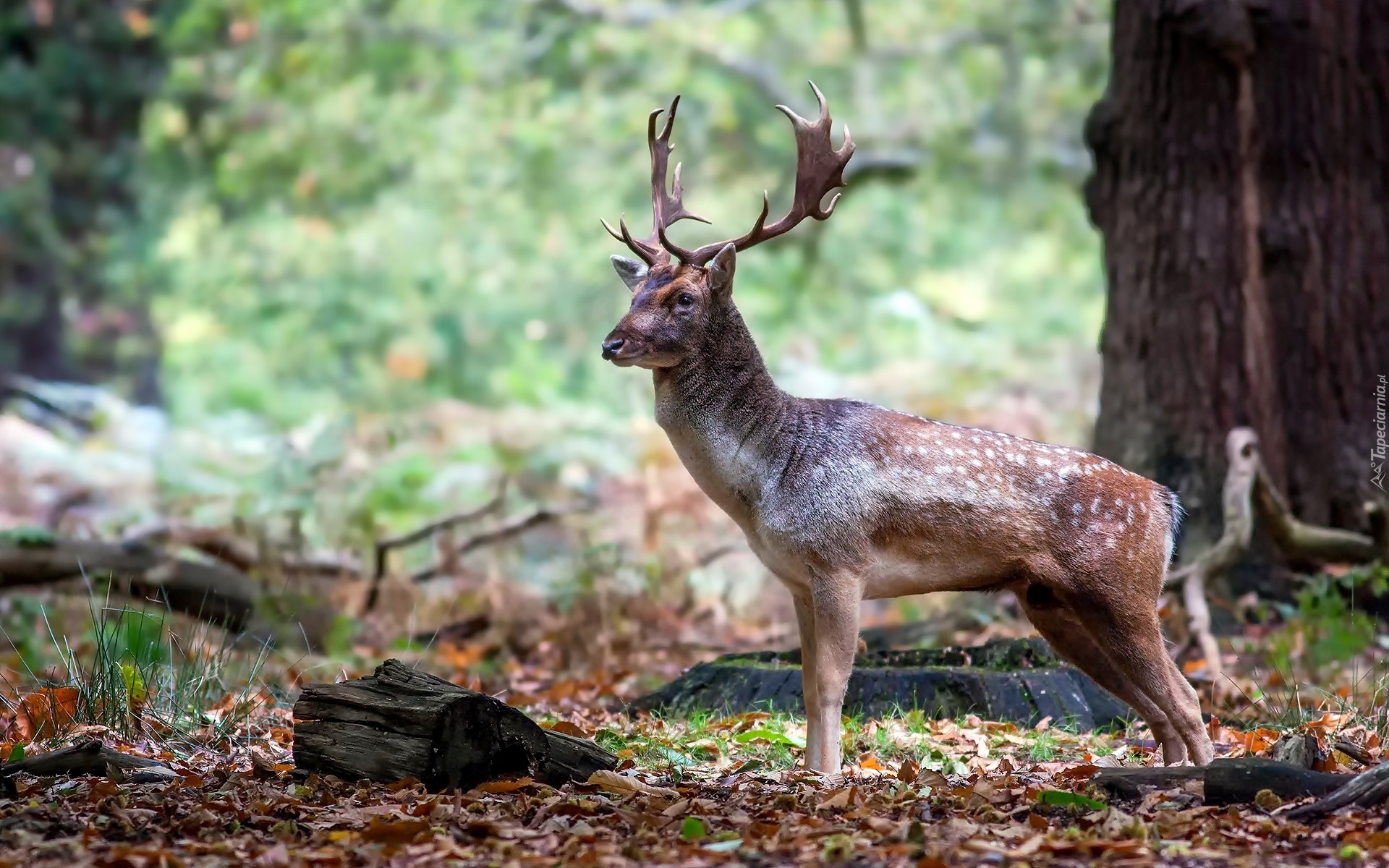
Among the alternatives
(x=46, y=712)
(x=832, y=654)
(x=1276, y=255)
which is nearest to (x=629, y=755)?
(x=832, y=654)

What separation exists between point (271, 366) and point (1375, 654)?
66.5ft

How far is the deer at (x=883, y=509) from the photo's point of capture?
570cm

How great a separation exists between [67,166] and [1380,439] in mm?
16311

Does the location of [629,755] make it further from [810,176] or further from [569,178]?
[569,178]

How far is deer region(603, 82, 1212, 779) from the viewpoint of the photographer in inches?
225

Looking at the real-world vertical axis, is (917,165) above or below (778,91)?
below

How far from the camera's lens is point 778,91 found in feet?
62.1

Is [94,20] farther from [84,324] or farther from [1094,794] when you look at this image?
[1094,794]

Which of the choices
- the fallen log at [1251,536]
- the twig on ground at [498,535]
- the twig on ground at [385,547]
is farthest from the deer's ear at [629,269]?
the twig on ground at [498,535]

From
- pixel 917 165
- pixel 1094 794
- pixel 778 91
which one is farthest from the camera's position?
pixel 778 91

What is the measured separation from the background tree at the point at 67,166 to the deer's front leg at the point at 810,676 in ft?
50.3

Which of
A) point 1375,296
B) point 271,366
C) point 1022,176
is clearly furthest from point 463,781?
point 271,366

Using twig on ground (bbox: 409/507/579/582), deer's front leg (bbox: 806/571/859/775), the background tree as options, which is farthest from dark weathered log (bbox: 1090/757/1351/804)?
the background tree

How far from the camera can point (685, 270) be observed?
611 centimetres
